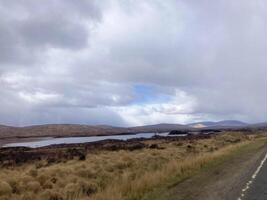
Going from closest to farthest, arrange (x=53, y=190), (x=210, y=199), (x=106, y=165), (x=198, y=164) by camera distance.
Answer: (x=210, y=199)
(x=53, y=190)
(x=198, y=164)
(x=106, y=165)

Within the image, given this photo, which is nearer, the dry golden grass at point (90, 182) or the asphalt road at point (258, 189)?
the asphalt road at point (258, 189)

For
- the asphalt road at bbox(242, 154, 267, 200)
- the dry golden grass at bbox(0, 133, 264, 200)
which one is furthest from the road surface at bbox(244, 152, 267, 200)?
the dry golden grass at bbox(0, 133, 264, 200)

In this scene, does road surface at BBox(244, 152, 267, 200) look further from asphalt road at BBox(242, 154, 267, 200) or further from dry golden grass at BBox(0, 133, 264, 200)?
dry golden grass at BBox(0, 133, 264, 200)

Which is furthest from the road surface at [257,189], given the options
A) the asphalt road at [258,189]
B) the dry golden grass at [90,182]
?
the dry golden grass at [90,182]

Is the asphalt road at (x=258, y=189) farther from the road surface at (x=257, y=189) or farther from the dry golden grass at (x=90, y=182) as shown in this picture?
the dry golden grass at (x=90, y=182)

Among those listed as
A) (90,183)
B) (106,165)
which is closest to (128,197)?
(90,183)

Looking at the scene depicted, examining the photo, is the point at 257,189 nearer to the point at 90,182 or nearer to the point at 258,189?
the point at 258,189

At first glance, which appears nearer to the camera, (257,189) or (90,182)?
(257,189)

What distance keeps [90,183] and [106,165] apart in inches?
291

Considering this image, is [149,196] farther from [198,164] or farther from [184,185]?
[198,164]

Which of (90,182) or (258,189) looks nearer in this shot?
(258,189)

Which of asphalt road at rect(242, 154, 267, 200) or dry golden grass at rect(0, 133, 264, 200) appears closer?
asphalt road at rect(242, 154, 267, 200)

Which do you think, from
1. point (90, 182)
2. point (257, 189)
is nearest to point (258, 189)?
point (257, 189)

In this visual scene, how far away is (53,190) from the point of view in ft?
64.6
